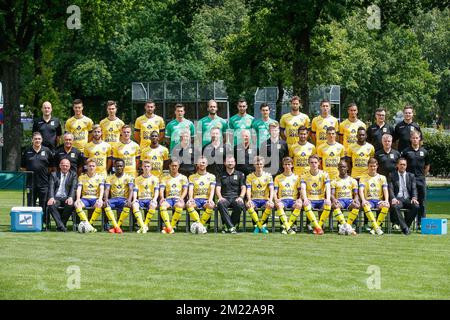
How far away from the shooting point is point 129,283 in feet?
40.3

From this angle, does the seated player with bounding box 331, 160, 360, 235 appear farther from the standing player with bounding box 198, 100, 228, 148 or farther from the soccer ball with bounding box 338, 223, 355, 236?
the standing player with bounding box 198, 100, 228, 148

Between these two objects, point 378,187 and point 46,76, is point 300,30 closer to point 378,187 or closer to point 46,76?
point 46,76

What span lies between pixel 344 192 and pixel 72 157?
5.08m

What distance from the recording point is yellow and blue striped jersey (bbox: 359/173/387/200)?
19.0 m

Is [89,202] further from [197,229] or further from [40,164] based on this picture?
[197,229]

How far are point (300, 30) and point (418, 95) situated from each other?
1803 inches

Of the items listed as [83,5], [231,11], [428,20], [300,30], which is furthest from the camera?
[428,20]

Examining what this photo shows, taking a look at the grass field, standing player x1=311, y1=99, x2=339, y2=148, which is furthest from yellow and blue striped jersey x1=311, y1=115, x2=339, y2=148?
the grass field

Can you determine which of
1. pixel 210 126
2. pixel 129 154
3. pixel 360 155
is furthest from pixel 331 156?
pixel 129 154

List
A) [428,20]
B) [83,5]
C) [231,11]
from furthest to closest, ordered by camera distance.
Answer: [428,20], [231,11], [83,5]

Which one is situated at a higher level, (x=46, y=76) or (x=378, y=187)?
(x=46, y=76)

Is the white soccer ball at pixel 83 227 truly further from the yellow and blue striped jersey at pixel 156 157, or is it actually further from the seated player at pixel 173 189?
the yellow and blue striped jersey at pixel 156 157
